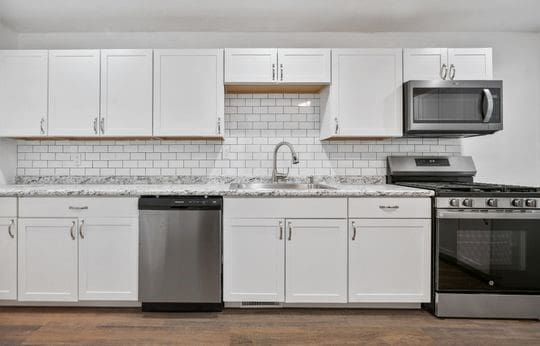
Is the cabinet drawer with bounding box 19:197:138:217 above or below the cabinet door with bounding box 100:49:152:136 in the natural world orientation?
below

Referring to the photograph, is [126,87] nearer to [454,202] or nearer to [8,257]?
[8,257]

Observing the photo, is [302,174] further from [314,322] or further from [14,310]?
[14,310]

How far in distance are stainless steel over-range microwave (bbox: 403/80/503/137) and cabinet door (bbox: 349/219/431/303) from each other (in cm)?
82

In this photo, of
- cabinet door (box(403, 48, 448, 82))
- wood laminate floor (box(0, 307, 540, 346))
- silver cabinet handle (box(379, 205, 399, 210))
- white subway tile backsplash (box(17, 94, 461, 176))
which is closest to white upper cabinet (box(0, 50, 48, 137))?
white subway tile backsplash (box(17, 94, 461, 176))

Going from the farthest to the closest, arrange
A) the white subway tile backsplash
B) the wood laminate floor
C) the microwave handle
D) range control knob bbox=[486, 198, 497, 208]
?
1. the white subway tile backsplash
2. the microwave handle
3. range control knob bbox=[486, 198, 497, 208]
4. the wood laminate floor

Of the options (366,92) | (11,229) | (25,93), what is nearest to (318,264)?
(366,92)

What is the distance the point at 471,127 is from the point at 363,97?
0.88 m

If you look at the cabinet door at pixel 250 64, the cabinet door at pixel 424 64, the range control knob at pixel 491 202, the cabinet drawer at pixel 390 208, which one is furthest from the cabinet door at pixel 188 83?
the range control knob at pixel 491 202

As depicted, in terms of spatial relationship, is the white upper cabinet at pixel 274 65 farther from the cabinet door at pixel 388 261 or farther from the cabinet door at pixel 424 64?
the cabinet door at pixel 388 261

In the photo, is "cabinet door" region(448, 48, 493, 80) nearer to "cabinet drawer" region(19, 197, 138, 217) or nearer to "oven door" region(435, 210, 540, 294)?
"oven door" region(435, 210, 540, 294)

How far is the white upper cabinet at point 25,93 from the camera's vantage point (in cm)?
278

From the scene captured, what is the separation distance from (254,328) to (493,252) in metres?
1.73

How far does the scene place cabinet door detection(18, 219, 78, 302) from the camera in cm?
247

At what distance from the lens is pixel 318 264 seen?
2.47 m
